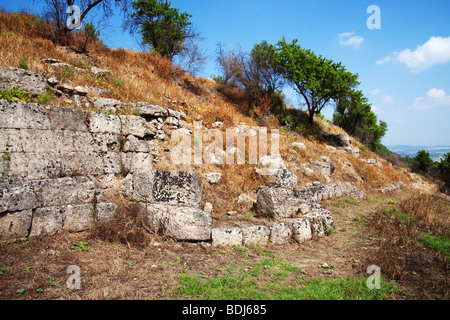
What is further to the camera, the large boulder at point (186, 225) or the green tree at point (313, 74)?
the green tree at point (313, 74)

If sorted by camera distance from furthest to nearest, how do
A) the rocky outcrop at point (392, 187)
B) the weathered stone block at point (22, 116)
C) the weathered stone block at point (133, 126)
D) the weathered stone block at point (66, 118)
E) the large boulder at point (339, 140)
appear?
the large boulder at point (339, 140)
the rocky outcrop at point (392, 187)
the weathered stone block at point (133, 126)
the weathered stone block at point (66, 118)
the weathered stone block at point (22, 116)

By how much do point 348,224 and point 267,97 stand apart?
10.9 m

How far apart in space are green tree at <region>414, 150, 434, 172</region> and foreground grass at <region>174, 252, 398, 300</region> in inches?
1067

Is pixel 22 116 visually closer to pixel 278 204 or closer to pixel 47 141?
pixel 47 141

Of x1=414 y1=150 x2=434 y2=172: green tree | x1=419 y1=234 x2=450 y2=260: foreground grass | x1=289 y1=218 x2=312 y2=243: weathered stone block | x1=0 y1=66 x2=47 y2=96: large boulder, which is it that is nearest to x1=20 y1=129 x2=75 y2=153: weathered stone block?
x1=0 y1=66 x2=47 y2=96: large boulder

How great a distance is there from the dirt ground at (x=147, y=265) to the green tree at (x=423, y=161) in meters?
24.8

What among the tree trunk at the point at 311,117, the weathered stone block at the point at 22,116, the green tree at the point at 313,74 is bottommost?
the weathered stone block at the point at 22,116

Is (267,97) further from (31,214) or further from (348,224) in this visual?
(31,214)

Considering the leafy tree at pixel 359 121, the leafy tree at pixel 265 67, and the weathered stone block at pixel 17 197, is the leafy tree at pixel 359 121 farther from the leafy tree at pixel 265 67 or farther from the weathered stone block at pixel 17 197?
the weathered stone block at pixel 17 197

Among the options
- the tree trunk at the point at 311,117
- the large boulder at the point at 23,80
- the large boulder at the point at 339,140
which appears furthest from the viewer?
the tree trunk at the point at 311,117

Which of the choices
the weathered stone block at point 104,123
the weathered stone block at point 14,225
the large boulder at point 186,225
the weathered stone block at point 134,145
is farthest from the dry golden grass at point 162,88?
the weathered stone block at point 14,225

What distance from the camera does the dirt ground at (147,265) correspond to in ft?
12.0
